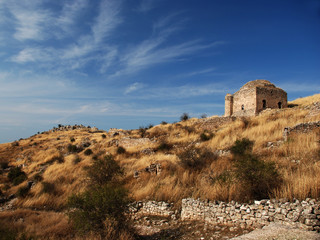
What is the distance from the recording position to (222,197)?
18.5 feet

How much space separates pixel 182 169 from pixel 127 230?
188 inches

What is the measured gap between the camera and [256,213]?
454cm

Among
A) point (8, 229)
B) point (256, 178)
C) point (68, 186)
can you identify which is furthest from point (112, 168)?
point (256, 178)

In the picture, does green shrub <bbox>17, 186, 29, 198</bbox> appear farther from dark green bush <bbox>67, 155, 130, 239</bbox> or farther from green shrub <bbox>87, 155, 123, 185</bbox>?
dark green bush <bbox>67, 155, 130, 239</bbox>

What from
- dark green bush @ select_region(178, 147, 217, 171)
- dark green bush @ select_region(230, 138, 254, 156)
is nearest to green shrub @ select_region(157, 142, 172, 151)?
dark green bush @ select_region(178, 147, 217, 171)

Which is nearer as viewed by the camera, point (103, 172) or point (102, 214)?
point (102, 214)

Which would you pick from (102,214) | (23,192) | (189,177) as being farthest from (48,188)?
(189,177)

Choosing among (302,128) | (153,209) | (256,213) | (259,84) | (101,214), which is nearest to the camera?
(256,213)

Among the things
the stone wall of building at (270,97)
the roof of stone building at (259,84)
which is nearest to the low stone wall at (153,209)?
the stone wall of building at (270,97)

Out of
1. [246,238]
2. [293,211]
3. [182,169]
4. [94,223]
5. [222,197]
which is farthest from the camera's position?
[182,169]

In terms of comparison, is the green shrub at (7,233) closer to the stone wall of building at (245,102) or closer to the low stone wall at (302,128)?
the low stone wall at (302,128)

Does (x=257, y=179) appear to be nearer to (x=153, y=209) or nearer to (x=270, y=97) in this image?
(x=153, y=209)

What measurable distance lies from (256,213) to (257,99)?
59.0 ft

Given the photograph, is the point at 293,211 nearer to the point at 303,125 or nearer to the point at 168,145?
the point at 303,125
